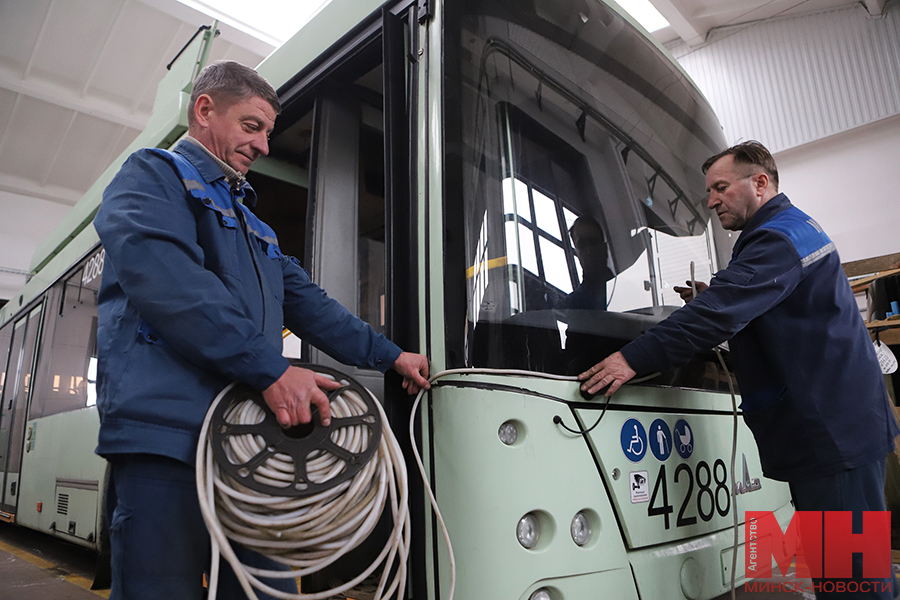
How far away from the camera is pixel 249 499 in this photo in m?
1.13

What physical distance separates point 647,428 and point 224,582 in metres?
1.16

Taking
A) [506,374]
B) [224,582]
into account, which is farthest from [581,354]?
[224,582]

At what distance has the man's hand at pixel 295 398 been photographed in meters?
1.20

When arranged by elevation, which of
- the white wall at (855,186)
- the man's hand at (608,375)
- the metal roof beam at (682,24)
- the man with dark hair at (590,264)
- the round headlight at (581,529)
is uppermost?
the metal roof beam at (682,24)

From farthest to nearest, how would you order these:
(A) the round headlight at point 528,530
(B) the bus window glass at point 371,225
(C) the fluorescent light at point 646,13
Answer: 1. (C) the fluorescent light at point 646,13
2. (B) the bus window glass at point 371,225
3. (A) the round headlight at point 528,530

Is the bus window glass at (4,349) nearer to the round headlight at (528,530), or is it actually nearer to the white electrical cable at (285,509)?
the white electrical cable at (285,509)

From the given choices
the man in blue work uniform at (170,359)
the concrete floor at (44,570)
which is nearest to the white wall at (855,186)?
the man in blue work uniform at (170,359)

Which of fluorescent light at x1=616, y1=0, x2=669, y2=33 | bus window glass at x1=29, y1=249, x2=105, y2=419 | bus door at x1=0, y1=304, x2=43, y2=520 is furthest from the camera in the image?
fluorescent light at x1=616, y1=0, x2=669, y2=33

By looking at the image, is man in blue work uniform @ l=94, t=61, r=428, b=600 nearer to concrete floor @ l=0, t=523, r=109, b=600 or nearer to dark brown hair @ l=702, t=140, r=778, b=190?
dark brown hair @ l=702, t=140, r=778, b=190

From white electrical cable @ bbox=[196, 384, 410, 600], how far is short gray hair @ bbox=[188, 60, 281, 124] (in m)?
0.74

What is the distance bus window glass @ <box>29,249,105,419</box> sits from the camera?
332 cm

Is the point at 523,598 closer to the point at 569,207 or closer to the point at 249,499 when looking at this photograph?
the point at 249,499

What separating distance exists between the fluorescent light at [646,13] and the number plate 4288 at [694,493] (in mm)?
7139

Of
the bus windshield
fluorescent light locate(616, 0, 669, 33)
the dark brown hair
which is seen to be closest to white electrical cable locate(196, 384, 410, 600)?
the bus windshield
